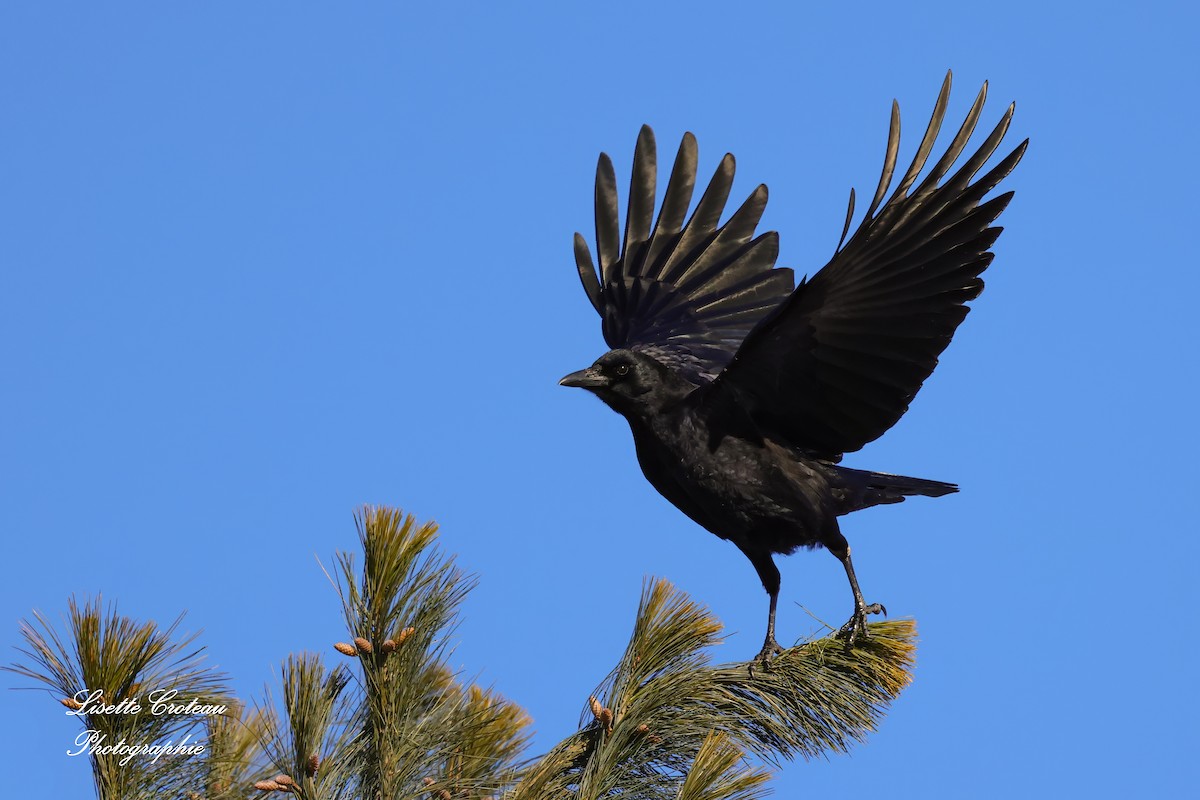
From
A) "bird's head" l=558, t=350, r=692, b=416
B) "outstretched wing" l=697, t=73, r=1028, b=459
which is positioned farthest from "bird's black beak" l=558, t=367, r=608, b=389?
"outstretched wing" l=697, t=73, r=1028, b=459

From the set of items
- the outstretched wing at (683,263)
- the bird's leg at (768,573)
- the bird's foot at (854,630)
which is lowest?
the bird's foot at (854,630)

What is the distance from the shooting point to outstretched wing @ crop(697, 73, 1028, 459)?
5465mm

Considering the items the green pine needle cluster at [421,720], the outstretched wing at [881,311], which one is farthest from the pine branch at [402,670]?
the outstretched wing at [881,311]

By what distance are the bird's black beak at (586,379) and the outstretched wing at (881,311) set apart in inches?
24.3

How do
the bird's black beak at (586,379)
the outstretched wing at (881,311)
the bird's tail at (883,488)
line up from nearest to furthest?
the outstretched wing at (881,311) → the bird's tail at (883,488) → the bird's black beak at (586,379)

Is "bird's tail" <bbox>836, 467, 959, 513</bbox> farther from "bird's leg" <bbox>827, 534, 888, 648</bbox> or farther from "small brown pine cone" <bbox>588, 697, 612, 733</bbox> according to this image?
"small brown pine cone" <bbox>588, 697, 612, 733</bbox>

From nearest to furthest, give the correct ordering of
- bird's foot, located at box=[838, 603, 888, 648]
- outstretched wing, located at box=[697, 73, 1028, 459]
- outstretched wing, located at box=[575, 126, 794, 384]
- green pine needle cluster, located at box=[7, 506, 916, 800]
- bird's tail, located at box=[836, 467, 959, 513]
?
green pine needle cluster, located at box=[7, 506, 916, 800] → bird's foot, located at box=[838, 603, 888, 648] → outstretched wing, located at box=[697, 73, 1028, 459] → bird's tail, located at box=[836, 467, 959, 513] → outstretched wing, located at box=[575, 126, 794, 384]

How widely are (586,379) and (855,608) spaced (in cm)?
202

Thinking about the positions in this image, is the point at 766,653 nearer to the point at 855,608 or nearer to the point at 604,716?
the point at 855,608

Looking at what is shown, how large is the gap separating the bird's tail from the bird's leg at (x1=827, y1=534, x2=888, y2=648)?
0.33 metres

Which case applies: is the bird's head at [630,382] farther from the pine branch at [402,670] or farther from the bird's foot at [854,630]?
the pine branch at [402,670]

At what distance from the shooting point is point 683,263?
812 cm

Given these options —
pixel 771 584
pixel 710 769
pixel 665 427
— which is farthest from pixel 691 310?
pixel 710 769

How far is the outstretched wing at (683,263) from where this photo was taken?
7965 mm
